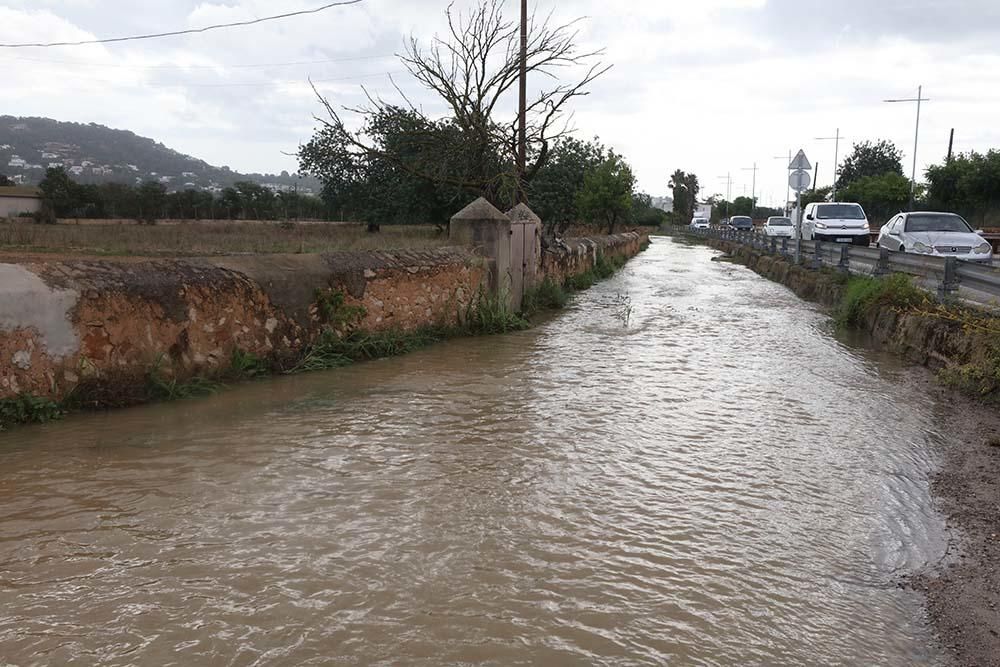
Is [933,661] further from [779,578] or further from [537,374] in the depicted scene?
[537,374]

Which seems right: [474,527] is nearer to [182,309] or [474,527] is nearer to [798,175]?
[182,309]

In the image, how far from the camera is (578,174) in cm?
3750

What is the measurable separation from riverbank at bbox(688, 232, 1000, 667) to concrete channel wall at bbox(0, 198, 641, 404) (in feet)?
19.2

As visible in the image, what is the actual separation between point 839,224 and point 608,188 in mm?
16973

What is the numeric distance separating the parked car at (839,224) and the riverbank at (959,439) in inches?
388

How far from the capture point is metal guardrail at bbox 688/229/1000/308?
903 centimetres

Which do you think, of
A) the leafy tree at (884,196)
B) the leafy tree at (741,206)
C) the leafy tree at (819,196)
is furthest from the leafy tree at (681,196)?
the leafy tree at (884,196)

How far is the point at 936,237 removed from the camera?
1598cm

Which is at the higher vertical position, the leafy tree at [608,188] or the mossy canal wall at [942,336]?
the leafy tree at [608,188]

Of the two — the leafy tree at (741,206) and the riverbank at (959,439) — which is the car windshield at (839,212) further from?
the leafy tree at (741,206)

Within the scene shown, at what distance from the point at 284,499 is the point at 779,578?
2675mm

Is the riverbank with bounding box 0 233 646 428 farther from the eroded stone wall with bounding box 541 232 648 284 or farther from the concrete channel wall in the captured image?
the eroded stone wall with bounding box 541 232 648 284

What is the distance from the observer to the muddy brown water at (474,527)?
2.97m

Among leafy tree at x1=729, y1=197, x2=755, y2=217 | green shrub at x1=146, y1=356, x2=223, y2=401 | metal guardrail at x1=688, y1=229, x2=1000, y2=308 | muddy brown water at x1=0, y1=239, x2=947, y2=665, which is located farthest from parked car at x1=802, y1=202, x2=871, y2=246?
leafy tree at x1=729, y1=197, x2=755, y2=217
